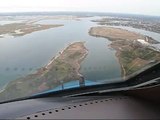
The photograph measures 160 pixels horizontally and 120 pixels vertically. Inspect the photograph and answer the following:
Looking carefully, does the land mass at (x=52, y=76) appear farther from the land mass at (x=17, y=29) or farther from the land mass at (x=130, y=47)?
the land mass at (x=17, y=29)

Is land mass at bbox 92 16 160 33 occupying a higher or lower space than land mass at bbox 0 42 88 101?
higher

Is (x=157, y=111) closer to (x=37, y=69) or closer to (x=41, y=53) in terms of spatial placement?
(x=37, y=69)

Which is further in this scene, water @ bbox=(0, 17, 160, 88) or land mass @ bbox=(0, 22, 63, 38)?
land mass @ bbox=(0, 22, 63, 38)

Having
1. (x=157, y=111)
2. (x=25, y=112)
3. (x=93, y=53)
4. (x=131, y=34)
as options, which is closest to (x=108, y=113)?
(x=157, y=111)

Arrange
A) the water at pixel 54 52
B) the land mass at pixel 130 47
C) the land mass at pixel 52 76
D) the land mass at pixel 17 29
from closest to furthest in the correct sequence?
1. the land mass at pixel 52 76
2. the water at pixel 54 52
3. the land mass at pixel 130 47
4. the land mass at pixel 17 29

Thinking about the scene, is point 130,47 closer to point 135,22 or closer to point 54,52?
point 135,22

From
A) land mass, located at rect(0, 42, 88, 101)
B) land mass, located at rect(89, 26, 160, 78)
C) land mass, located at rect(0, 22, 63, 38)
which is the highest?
land mass, located at rect(0, 22, 63, 38)

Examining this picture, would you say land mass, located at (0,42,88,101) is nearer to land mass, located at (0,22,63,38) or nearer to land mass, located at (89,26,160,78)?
land mass, located at (89,26,160,78)
